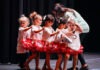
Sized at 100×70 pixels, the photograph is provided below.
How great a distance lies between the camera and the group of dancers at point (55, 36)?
9312mm

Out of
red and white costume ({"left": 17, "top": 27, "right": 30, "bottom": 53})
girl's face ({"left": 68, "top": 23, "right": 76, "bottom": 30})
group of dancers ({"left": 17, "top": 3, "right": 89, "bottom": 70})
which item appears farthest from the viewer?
red and white costume ({"left": 17, "top": 27, "right": 30, "bottom": 53})

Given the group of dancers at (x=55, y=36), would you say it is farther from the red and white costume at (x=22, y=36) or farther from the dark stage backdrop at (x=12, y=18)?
the dark stage backdrop at (x=12, y=18)

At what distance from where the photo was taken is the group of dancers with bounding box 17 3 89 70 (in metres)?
9.31

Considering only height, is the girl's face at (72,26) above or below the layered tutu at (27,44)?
above

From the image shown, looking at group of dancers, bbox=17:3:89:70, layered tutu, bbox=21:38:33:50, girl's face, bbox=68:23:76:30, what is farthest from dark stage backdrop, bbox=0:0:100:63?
girl's face, bbox=68:23:76:30

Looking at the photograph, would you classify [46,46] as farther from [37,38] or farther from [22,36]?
[22,36]

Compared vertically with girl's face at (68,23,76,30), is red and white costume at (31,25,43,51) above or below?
below

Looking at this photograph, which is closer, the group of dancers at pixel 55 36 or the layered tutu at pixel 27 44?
the group of dancers at pixel 55 36

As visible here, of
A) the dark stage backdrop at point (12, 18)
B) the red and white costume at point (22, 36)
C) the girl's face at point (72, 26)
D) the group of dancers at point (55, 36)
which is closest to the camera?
the group of dancers at point (55, 36)

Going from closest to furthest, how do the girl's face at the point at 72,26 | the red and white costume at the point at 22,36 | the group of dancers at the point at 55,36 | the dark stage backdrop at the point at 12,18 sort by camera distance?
the group of dancers at the point at 55,36 → the girl's face at the point at 72,26 → the red and white costume at the point at 22,36 → the dark stage backdrop at the point at 12,18

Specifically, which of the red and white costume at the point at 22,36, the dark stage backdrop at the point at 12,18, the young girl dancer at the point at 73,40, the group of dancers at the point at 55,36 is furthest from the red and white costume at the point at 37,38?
the dark stage backdrop at the point at 12,18

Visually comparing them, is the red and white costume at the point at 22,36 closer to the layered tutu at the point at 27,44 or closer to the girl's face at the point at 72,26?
the layered tutu at the point at 27,44

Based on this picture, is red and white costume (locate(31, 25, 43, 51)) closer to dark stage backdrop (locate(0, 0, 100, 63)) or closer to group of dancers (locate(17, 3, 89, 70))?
group of dancers (locate(17, 3, 89, 70))

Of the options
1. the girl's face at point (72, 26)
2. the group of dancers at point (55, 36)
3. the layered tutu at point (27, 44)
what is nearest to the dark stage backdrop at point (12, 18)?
the group of dancers at point (55, 36)
